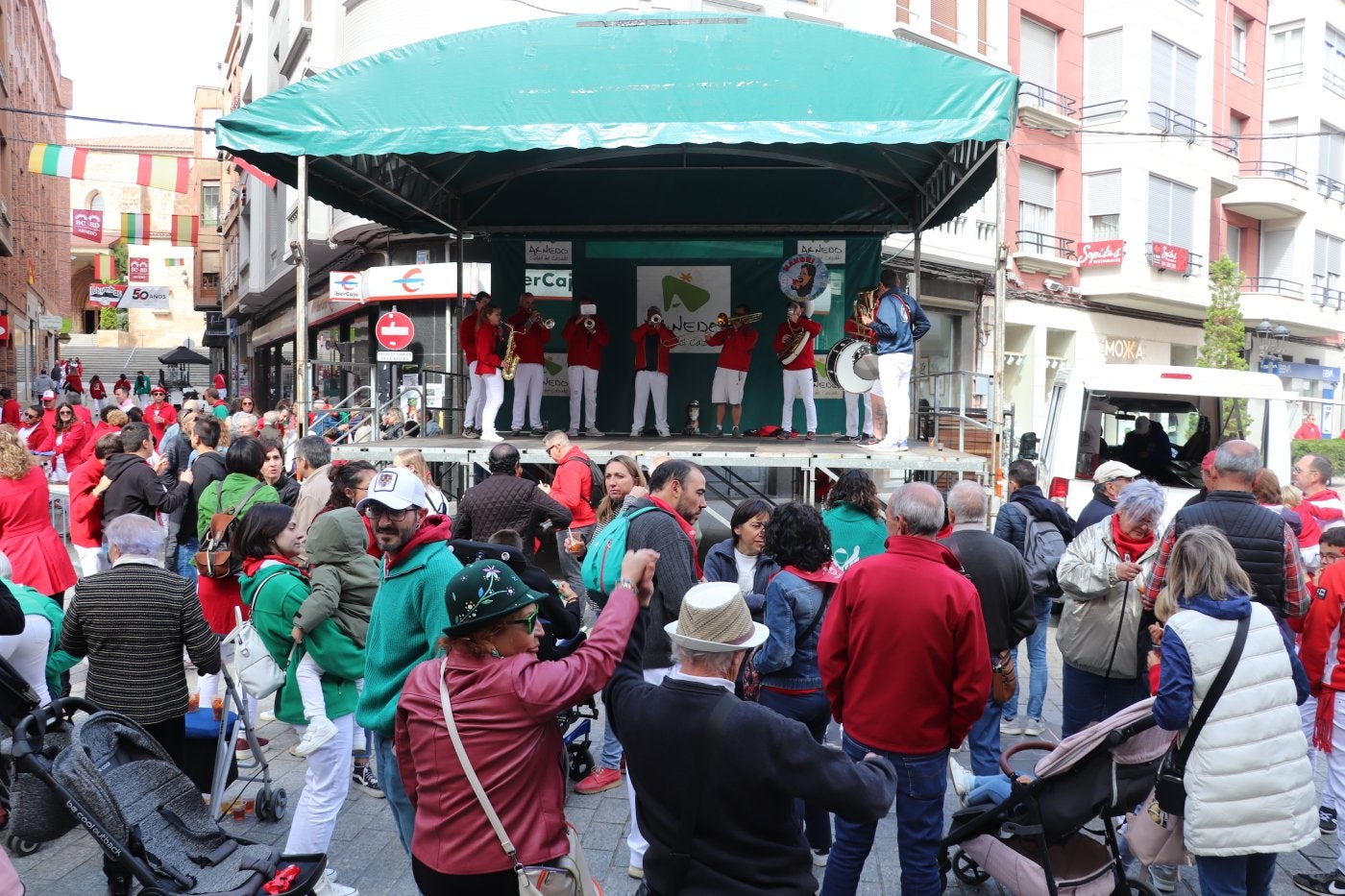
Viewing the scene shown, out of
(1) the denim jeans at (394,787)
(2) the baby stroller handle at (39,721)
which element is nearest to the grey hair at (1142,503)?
(1) the denim jeans at (394,787)

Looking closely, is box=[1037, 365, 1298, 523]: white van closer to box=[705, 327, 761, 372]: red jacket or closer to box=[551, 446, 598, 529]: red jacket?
box=[705, 327, 761, 372]: red jacket

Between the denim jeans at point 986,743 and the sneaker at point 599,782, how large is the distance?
6.39 ft

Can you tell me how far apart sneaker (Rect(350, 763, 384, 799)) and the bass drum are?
8643mm

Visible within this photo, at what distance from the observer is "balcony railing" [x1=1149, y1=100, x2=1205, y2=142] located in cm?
2600

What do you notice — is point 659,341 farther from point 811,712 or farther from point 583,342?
point 811,712

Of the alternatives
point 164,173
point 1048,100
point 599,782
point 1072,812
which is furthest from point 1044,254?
point 1072,812

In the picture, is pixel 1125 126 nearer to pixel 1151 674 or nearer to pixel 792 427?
pixel 792 427

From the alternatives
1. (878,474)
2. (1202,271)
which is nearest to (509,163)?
(878,474)

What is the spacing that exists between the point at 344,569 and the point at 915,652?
8.45 ft

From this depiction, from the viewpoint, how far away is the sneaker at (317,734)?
4.41 meters

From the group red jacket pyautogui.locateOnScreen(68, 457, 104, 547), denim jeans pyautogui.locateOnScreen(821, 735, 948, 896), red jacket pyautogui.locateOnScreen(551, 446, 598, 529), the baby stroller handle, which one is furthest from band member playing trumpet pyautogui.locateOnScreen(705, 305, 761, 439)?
the baby stroller handle

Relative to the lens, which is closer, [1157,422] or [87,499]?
[87,499]

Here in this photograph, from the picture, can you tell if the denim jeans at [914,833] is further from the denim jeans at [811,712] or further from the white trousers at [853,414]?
the white trousers at [853,414]

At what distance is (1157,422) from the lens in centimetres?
1109
